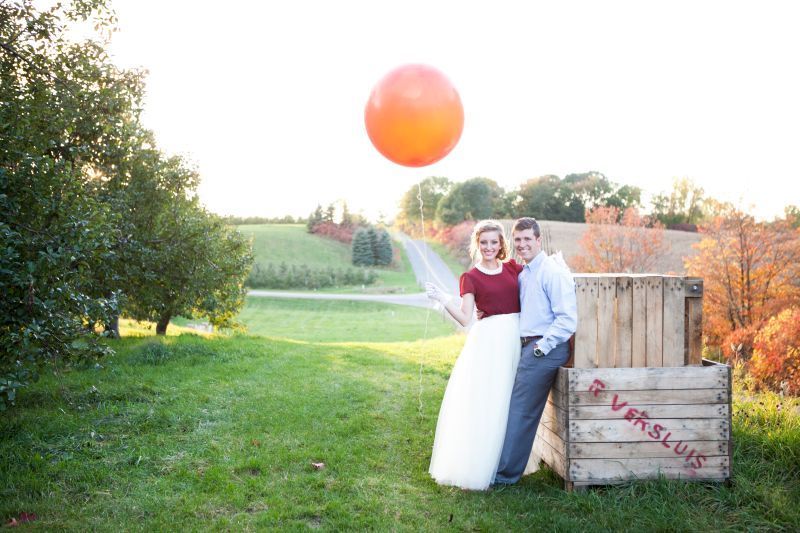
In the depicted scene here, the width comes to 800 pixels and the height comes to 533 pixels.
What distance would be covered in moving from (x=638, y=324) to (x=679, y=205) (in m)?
43.5

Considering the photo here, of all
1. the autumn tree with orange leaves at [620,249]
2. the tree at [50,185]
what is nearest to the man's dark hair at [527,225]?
the tree at [50,185]

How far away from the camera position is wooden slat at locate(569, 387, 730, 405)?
415 centimetres

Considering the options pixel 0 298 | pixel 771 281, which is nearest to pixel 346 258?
pixel 771 281

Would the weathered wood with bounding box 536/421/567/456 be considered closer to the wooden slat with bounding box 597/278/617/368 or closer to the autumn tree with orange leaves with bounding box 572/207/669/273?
the wooden slat with bounding box 597/278/617/368

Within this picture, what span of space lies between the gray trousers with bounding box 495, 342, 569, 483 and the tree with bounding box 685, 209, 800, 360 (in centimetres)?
1087

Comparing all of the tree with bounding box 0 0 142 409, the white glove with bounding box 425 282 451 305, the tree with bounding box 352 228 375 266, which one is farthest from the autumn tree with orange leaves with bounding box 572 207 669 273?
the tree with bounding box 352 228 375 266

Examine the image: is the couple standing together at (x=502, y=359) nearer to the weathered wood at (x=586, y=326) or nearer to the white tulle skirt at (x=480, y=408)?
the white tulle skirt at (x=480, y=408)

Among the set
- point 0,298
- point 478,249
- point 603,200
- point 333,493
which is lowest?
point 333,493

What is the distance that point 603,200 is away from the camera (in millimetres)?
44906

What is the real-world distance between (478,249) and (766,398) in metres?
3.49

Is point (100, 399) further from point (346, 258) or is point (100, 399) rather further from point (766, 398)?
point (346, 258)

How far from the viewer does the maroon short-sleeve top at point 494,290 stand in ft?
15.0

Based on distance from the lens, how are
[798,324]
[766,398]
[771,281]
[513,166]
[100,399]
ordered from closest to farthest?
1. [766,398]
2. [100,399]
3. [798,324]
4. [771,281]
5. [513,166]

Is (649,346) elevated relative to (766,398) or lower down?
elevated
